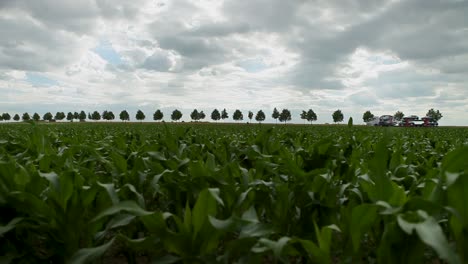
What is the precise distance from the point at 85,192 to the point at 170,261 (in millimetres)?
618

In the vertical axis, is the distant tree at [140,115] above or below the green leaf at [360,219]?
above

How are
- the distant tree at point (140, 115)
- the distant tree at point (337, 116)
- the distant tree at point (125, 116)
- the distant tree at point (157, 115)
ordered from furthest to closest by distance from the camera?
the distant tree at point (125, 116), the distant tree at point (140, 115), the distant tree at point (157, 115), the distant tree at point (337, 116)

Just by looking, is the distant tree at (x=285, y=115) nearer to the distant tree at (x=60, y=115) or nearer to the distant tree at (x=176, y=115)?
the distant tree at (x=176, y=115)

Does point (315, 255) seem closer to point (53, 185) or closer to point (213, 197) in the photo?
point (213, 197)

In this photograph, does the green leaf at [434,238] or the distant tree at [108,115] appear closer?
the green leaf at [434,238]

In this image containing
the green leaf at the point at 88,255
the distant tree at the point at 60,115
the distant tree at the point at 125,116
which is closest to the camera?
the green leaf at the point at 88,255

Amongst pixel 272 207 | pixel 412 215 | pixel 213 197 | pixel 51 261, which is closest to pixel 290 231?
pixel 272 207

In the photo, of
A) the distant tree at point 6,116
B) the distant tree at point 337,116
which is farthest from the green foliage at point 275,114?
the distant tree at point 6,116

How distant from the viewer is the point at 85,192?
1839 millimetres

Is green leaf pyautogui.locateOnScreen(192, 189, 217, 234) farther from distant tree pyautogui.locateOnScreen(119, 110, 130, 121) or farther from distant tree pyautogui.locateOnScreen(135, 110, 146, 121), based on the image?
distant tree pyautogui.locateOnScreen(119, 110, 130, 121)

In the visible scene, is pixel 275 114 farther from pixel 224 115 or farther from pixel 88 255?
pixel 88 255

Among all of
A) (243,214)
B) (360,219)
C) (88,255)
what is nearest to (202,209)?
(243,214)

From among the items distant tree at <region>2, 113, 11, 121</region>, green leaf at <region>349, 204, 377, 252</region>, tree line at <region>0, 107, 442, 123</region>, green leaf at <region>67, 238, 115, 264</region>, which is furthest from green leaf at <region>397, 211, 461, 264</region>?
distant tree at <region>2, 113, 11, 121</region>

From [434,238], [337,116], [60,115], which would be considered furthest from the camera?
[60,115]
